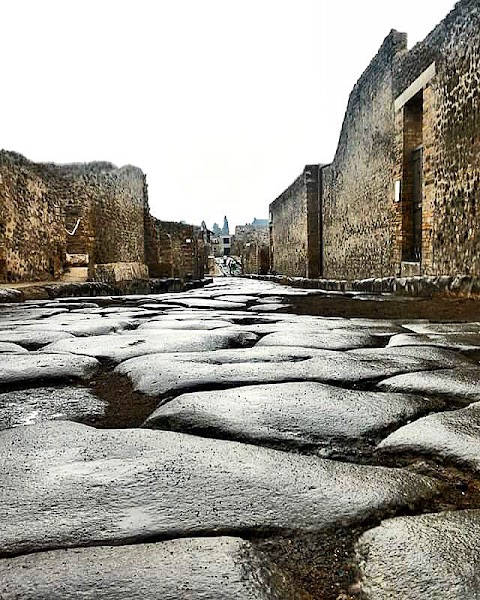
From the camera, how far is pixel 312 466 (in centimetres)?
93

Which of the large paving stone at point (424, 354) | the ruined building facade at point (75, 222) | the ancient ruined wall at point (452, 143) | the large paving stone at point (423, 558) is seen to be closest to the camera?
the large paving stone at point (423, 558)

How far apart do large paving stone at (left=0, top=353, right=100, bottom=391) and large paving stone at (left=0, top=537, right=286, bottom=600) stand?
1132 millimetres

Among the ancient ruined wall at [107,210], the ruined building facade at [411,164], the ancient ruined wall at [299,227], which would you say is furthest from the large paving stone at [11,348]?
the ancient ruined wall at [299,227]

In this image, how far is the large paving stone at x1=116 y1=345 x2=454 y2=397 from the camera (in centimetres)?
160

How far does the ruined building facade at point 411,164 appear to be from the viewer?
5703 millimetres

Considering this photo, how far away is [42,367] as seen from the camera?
5.98 ft

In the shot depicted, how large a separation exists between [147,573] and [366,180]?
10.2 metres

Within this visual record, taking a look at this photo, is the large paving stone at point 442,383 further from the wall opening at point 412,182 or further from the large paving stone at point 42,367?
the wall opening at point 412,182

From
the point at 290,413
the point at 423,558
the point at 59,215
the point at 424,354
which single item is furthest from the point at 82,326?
the point at 59,215

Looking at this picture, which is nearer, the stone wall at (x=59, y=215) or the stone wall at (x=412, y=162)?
the stone wall at (x=412, y=162)

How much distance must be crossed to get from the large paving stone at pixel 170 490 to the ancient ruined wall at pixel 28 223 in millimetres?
7622

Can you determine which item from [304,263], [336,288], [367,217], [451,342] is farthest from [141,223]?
[451,342]

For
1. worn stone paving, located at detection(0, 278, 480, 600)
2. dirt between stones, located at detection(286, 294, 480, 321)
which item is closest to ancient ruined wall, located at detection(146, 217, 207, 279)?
dirt between stones, located at detection(286, 294, 480, 321)

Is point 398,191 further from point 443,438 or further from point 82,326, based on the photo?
point 443,438
